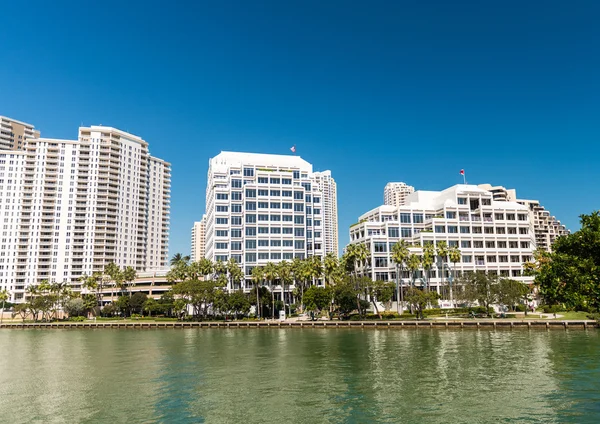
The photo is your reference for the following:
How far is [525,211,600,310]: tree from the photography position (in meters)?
36.6

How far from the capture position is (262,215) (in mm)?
166625

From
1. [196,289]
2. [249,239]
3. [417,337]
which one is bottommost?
[417,337]

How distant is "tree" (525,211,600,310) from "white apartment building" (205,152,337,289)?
126 meters

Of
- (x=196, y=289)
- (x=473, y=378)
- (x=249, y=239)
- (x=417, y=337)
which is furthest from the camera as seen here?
(x=249, y=239)

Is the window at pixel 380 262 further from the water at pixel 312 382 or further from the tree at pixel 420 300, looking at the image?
the water at pixel 312 382

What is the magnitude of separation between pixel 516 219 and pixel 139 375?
142275mm

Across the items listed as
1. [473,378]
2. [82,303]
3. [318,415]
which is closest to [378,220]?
[82,303]

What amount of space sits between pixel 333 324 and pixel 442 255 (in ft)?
147

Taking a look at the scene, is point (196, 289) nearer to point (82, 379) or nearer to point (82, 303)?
point (82, 303)

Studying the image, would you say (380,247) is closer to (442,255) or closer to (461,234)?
(442,255)

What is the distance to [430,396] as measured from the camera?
42.5 metres

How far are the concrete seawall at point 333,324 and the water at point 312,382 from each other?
48.4 feet

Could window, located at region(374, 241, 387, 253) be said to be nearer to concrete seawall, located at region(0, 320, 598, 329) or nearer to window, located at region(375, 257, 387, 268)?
window, located at region(375, 257, 387, 268)

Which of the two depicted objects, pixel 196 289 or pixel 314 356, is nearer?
pixel 314 356
